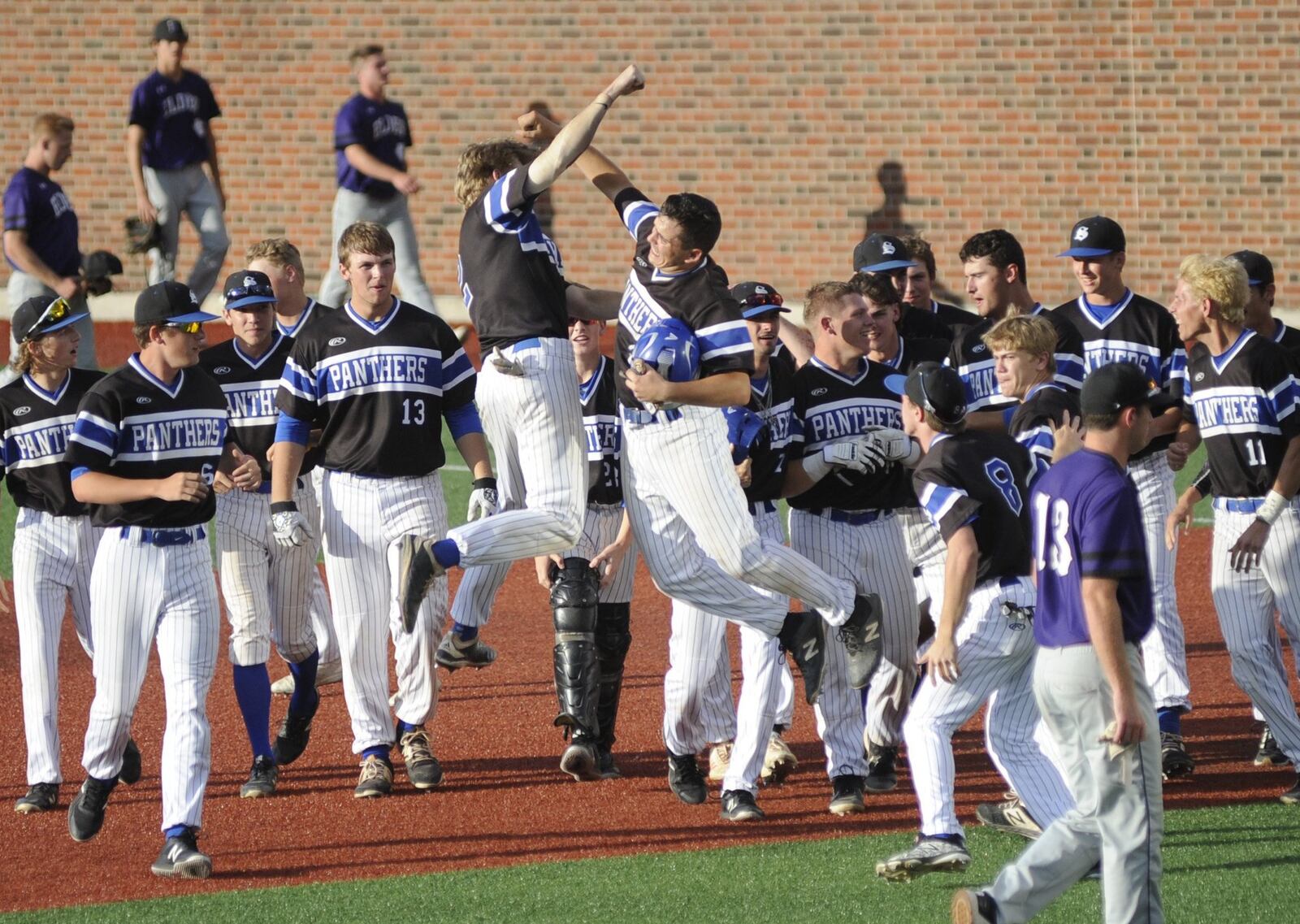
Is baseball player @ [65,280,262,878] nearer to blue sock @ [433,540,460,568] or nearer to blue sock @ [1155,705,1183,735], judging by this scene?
blue sock @ [433,540,460,568]

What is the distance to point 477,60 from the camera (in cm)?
1823

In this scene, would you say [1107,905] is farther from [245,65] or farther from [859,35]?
[245,65]

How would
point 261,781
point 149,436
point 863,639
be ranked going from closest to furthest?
1. point 149,436
2. point 863,639
3. point 261,781

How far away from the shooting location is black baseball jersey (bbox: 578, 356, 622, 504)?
8008mm

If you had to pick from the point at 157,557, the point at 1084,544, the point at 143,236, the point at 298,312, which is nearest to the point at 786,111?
the point at 143,236

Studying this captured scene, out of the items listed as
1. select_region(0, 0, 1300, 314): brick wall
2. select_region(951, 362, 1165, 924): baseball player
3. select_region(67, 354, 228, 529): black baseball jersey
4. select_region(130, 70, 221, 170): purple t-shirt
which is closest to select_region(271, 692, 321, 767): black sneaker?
select_region(67, 354, 228, 529): black baseball jersey

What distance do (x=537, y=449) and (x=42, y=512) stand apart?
2.21 metres

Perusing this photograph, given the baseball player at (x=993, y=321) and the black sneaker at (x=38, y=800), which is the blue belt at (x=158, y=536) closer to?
the black sneaker at (x=38, y=800)

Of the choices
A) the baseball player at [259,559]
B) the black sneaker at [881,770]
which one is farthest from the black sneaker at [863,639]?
the baseball player at [259,559]

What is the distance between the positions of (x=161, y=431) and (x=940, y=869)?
3274 millimetres

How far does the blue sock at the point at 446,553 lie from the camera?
6555mm

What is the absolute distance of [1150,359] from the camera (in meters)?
7.82

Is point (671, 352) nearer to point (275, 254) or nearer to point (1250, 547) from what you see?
point (1250, 547)

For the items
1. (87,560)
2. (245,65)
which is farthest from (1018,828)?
(245,65)
